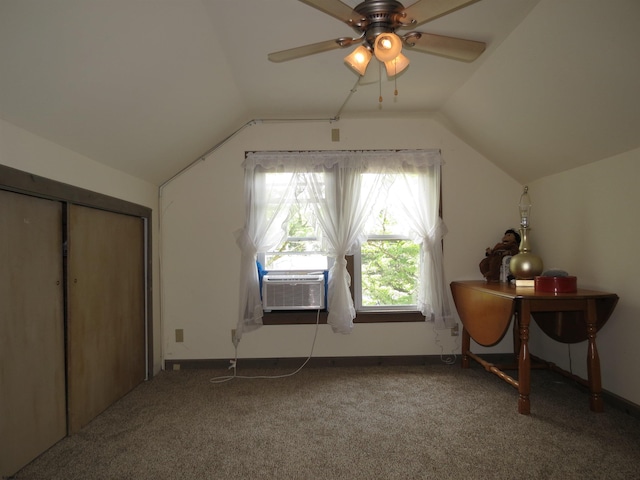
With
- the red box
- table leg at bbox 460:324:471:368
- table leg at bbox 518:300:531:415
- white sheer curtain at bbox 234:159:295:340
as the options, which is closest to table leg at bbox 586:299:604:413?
the red box

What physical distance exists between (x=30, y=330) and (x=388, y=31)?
83.9 inches

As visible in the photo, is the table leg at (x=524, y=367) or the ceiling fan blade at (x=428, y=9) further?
the table leg at (x=524, y=367)

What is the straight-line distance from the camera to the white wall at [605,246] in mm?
2205

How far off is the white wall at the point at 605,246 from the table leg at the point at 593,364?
183mm

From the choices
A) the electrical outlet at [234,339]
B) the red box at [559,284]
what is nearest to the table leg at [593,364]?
the red box at [559,284]

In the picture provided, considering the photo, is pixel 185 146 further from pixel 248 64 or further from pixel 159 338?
pixel 159 338

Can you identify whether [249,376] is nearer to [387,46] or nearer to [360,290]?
[360,290]

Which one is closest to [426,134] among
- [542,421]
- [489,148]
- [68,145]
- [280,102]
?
[489,148]

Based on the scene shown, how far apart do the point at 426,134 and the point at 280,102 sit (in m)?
1.33

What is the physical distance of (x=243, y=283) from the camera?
10.2 feet

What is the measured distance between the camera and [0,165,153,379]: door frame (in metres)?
1.66

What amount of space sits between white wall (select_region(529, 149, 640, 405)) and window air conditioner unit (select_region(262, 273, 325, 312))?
75.4 inches

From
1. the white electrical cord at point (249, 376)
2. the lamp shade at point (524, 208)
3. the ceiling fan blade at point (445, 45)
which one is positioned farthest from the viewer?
the white electrical cord at point (249, 376)

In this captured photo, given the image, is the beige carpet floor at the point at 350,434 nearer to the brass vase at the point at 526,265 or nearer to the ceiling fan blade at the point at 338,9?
the brass vase at the point at 526,265
